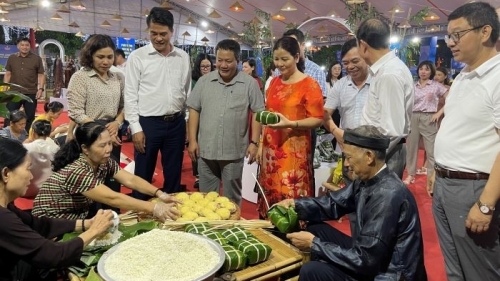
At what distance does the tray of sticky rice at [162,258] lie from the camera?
1397 mm

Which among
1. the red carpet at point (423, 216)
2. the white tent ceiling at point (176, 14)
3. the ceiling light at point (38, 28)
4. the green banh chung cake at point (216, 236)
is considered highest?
the white tent ceiling at point (176, 14)

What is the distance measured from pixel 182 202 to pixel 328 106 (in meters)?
1.43

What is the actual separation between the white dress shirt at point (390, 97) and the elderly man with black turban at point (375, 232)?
41cm

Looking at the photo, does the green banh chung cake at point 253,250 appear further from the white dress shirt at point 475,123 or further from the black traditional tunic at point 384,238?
the white dress shirt at point 475,123

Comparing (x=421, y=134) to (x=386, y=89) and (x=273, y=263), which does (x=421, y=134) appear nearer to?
(x=386, y=89)

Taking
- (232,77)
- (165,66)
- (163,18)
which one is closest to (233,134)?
(232,77)

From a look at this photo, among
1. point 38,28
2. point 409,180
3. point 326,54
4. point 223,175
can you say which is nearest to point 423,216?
point 409,180

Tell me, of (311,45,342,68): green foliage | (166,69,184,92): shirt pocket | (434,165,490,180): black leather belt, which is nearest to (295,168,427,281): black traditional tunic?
(434,165,490,180): black leather belt

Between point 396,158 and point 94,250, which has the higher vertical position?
point 396,158

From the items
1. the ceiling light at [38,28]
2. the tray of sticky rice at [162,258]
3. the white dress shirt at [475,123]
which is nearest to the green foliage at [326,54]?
the ceiling light at [38,28]

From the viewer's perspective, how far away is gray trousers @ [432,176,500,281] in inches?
64.3

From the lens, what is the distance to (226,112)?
2697mm

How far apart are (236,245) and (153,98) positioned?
1431mm

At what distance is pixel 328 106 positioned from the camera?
3105 millimetres
